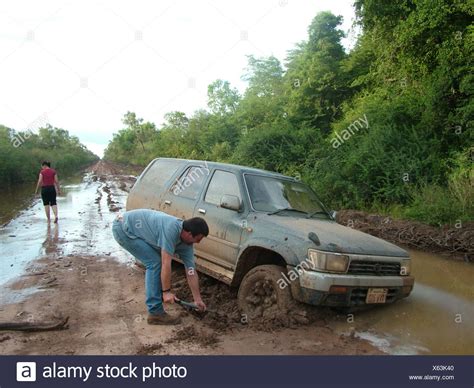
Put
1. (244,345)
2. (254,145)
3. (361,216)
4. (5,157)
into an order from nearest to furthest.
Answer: (244,345) < (361,216) < (254,145) < (5,157)

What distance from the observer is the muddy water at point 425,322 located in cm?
417

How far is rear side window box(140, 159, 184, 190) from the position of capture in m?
6.66

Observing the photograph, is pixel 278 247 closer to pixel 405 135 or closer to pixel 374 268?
pixel 374 268

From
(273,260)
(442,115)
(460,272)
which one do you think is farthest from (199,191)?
(442,115)

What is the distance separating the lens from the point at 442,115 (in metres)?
11.7

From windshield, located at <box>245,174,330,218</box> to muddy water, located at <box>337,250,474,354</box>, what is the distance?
4.99 feet

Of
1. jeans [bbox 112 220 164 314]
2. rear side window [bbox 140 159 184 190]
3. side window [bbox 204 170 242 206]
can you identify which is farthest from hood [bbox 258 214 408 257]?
rear side window [bbox 140 159 184 190]

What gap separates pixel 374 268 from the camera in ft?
14.5

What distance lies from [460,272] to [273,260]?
389 centimetres

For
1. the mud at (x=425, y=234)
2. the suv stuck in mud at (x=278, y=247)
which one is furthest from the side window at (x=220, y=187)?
the mud at (x=425, y=234)

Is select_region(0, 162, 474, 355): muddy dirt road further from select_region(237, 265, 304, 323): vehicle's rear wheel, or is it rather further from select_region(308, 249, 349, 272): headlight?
select_region(308, 249, 349, 272): headlight

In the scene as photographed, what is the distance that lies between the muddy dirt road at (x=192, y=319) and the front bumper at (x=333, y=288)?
33 cm

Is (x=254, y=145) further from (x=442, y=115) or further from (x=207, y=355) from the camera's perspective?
(x=207, y=355)

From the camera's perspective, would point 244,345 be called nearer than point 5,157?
Yes
